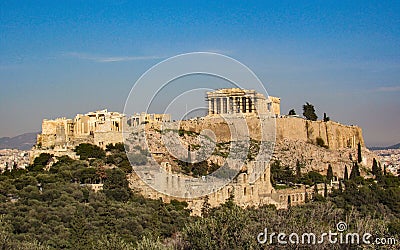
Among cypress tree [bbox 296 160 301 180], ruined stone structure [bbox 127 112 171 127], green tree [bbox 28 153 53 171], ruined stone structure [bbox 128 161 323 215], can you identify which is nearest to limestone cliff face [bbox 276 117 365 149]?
cypress tree [bbox 296 160 301 180]

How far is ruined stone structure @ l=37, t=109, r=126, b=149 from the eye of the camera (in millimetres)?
34534

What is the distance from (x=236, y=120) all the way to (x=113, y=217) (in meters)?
25.4

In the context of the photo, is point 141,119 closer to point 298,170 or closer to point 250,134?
point 250,134

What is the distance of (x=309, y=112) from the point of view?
51.9 metres

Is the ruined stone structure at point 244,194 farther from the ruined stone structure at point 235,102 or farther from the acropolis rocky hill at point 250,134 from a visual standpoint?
the ruined stone structure at point 235,102

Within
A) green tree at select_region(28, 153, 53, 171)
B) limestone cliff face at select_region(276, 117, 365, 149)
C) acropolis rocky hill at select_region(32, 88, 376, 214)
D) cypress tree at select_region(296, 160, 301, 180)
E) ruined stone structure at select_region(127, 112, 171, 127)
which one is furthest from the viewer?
limestone cliff face at select_region(276, 117, 365, 149)

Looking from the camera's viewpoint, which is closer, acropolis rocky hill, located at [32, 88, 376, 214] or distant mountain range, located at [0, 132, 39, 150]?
acropolis rocky hill, located at [32, 88, 376, 214]

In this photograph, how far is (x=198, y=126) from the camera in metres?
45.3

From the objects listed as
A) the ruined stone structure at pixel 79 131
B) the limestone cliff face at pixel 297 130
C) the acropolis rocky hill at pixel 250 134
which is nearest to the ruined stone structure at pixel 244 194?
the acropolis rocky hill at pixel 250 134

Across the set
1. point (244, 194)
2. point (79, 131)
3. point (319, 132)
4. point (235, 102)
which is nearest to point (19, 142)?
point (235, 102)

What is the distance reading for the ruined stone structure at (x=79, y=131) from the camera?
113 feet

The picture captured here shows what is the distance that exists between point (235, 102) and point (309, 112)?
23.7ft

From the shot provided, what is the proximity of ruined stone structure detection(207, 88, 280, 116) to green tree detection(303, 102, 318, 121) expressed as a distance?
4.48 metres

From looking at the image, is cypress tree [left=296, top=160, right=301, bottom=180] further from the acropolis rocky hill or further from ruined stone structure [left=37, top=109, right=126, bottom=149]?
ruined stone structure [left=37, top=109, right=126, bottom=149]
